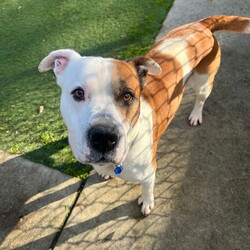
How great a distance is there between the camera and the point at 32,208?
12.4ft

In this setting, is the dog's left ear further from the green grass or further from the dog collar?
the green grass

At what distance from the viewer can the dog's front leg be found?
342 cm

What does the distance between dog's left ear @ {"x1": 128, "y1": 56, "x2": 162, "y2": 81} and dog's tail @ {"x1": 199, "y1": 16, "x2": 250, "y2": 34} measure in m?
1.24

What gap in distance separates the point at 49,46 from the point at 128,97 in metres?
3.32

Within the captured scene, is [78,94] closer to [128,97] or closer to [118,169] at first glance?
[128,97]

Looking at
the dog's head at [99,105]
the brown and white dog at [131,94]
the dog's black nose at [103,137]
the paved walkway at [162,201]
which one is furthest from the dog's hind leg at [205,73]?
the dog's black nose at [103,137]

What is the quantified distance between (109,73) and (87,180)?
1.80 metres

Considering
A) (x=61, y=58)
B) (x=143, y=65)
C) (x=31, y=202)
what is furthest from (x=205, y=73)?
(x=31, y=202)

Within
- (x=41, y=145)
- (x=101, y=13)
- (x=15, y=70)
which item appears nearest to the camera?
(x=41, y=145)

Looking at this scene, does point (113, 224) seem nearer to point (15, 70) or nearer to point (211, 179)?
point (211, 179)

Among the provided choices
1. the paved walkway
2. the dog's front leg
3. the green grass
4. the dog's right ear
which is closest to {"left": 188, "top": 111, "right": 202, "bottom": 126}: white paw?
the paved walkway

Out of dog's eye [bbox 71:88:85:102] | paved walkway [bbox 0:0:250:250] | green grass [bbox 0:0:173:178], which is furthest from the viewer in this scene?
green grass [bbox 0:0:173:178]

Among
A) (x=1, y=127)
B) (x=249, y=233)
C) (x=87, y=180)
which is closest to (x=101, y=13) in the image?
(x=1, y=127)

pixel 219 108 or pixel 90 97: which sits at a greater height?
pixel 90 97
